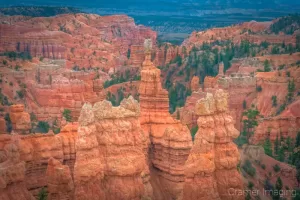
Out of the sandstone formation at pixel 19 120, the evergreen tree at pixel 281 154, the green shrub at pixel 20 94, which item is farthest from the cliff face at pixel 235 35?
the sandstone formation at pixel 19 120

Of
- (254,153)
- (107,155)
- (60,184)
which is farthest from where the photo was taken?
(254,153)

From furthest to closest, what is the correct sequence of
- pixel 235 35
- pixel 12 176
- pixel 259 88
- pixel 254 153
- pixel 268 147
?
pixel 235 35, pixel 259 88, pixel 268 147, pixel 254 153, pixel 12 176

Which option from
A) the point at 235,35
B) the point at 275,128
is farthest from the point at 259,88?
the point at 235,35

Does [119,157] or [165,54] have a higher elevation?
[165,54]

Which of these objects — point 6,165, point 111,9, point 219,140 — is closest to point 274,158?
point 219,140

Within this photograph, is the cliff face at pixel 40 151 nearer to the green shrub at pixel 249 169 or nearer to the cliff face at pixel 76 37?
the green shrub at pixel 249 169

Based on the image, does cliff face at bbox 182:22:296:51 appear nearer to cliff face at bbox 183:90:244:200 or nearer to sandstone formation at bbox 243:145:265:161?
sandstone formation at bbox 243:145:265:161

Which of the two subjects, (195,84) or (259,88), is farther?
(195,84)

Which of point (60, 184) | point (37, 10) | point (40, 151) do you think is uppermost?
point (37, 10)

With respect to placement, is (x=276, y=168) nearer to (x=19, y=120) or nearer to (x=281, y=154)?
(x=281, y=154)
